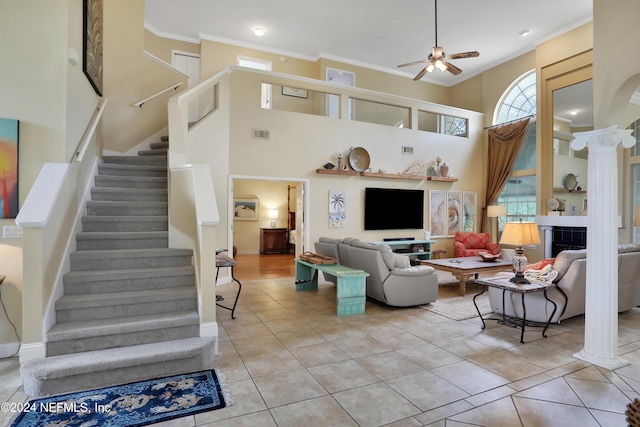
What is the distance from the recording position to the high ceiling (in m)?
6.75

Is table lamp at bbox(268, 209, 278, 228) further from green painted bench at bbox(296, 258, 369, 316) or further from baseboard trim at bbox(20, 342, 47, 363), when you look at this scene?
baseboard trim at bbox(20, 342, 47, 363)

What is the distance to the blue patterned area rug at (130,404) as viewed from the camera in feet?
7.33

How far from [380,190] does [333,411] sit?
20.3 feet

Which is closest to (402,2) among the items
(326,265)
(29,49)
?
(326,265)

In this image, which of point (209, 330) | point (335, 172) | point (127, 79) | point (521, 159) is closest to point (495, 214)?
point (521, 159)

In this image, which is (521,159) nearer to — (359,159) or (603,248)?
(359,159)

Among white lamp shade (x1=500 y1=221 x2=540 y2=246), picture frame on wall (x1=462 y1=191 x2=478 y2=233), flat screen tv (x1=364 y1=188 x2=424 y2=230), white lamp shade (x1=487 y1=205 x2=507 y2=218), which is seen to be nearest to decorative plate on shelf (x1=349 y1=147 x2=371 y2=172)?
flat screen tv (x1=364 y1=188 x2=424 y2=230)

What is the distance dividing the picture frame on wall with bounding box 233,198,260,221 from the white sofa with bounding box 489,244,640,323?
812 centimetres

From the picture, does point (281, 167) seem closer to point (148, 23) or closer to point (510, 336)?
point (148, 23)

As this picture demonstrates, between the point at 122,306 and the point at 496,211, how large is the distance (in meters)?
8.47

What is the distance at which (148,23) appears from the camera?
750 cm

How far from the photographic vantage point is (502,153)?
891cm

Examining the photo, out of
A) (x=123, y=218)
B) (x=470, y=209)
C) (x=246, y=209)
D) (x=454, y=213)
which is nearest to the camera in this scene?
(x=123, y=218)

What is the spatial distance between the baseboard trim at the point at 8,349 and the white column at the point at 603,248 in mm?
5436
